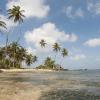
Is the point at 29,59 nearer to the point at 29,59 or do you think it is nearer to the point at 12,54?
the point at 29,59

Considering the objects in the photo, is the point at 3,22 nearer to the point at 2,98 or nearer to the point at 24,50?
the point at 24,50

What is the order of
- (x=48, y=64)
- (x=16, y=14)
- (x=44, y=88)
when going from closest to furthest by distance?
1. (x=44, y=88)
2. (x=16, y=14)
3. (x=48, y=64)

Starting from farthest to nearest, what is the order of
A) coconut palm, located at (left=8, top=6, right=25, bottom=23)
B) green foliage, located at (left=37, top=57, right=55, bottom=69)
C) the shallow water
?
green foliage, located at (left=37, top=57, right=55, bottom=69), coconut palm, located at (left=8, top=6, right=25, bottom=23), the shallow water

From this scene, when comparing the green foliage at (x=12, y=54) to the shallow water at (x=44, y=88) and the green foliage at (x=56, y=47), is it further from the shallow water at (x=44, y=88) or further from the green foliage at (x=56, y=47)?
the shallow water at (x=44, y=88)

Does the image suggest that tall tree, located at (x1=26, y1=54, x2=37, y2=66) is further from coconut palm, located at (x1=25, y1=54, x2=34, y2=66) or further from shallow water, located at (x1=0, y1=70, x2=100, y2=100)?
shallow water, located at (x1=0, y1=70, x2=100, y2=100)

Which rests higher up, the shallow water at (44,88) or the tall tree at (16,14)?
the tall tree at (16,14)

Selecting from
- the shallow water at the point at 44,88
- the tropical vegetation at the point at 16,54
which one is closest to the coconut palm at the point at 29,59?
the tropical vegetation at the point at 16,54

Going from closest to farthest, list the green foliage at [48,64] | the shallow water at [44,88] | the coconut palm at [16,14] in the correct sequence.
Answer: the shallow water at [44,88], the coconut palm at [16,14], the green foliage at [48,64]

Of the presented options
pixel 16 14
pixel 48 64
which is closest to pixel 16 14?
pixel 16 14

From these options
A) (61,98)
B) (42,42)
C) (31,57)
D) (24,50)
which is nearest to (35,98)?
(61,98)

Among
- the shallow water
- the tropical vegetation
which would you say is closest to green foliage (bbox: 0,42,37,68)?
the tropical vegetation

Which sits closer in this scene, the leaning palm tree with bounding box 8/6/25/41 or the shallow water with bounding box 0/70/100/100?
the shallow water with bounding box 0/70/100/100

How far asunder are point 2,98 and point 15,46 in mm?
76509

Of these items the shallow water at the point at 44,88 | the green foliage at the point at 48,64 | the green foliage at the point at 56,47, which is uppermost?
the green foliage at the point at 56,47
